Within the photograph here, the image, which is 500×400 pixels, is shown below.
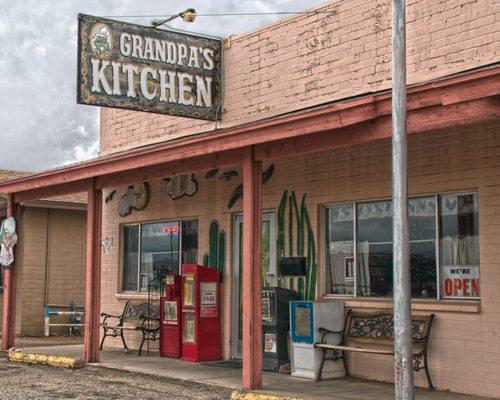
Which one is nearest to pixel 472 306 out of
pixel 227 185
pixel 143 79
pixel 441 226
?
pixel 441 226

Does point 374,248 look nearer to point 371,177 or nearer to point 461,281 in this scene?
point 371,177

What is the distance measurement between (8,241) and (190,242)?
4045 millimetres

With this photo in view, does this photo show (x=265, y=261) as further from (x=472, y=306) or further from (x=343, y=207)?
(x=472, y=306)

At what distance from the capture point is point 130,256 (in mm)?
17297

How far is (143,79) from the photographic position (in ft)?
45.2

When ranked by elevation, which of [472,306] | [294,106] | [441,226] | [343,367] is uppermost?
[294,106]

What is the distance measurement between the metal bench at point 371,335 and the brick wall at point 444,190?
0.14 metres

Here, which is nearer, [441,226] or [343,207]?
[441,226]

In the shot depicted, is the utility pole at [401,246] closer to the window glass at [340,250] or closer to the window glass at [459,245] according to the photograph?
the window glass at [459,245]

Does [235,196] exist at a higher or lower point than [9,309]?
higher

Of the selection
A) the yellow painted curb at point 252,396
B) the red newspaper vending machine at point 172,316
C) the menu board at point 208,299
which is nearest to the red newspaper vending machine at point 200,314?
the menu board at point 208,299

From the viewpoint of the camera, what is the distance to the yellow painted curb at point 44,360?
44.3 ft

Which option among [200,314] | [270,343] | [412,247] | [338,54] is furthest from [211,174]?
[412,247]

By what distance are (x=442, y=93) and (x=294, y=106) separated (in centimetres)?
540
